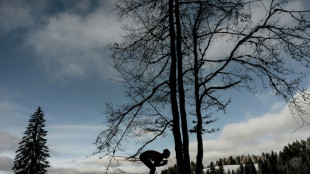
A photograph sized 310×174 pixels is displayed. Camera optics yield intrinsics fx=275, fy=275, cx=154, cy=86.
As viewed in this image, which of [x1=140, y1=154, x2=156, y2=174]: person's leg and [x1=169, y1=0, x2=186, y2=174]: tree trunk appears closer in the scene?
[x1=140, y1=154, x2=156, y2=174]: person's leg

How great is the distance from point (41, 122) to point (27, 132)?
2001 mm

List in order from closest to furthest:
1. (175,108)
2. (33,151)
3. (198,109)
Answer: (175,108)
(198,109)
(33,151)

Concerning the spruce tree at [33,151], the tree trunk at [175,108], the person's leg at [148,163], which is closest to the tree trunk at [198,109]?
the tree trunk at [175,108]

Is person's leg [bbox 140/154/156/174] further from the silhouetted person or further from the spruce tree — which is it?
the spruce tree

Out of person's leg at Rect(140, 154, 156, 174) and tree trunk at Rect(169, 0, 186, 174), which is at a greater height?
tree trunk at Rect(169, 0, 186, 174)

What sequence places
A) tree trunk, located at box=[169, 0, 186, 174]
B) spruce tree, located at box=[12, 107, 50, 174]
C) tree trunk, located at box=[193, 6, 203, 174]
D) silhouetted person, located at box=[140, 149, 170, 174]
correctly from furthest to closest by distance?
spruce tree, located at box=[12, 107, 50, 174]
tree trunk, located at box=[193, 6, 203, 174]
tree trunk, located at box=[169, 0, 186, 174]
silhouetted person, located at box=[140, 149, 170, 174]

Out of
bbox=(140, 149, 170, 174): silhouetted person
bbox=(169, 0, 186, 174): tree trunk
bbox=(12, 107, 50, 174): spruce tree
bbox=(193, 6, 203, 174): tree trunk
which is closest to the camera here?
bbox=(140, 149, 170, 174): silhouetted person

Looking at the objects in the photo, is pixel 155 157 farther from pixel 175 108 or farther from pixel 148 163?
pixel 175 108

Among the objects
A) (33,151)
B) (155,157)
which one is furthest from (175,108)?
(33,151)

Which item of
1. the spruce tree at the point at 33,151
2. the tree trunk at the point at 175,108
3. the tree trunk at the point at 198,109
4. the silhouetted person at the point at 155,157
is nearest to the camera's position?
the silhouetted person at the point at 155,157

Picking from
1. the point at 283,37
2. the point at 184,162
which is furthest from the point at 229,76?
the point at 184,162

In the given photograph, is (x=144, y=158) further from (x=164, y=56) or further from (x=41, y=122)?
(x=41, y=122)

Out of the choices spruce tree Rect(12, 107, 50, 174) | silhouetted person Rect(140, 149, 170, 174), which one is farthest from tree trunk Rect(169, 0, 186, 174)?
spruce tree Rect(12, 107, 50, 174)

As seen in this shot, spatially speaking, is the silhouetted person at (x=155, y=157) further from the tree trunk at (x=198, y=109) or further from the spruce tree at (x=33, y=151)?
the spruce tree at (x=33, y=151)
